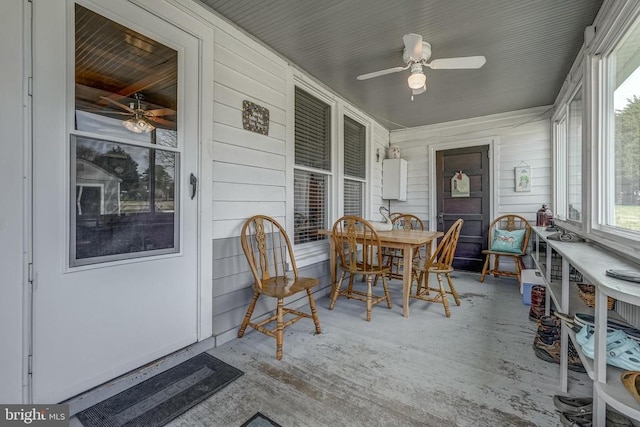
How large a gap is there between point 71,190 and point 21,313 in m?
0.61

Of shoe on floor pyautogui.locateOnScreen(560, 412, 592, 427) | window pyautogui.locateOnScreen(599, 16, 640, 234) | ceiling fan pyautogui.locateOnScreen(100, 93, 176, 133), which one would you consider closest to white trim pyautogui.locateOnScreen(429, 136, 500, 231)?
window pyautogui.locateOnScreen(599, 16, 640, 234)

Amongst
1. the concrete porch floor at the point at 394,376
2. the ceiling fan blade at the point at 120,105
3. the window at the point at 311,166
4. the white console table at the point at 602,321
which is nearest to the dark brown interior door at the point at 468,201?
the concrete porch floor at the point at 394,376

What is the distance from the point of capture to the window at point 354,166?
3.97 metres

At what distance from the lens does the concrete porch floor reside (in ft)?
4.65

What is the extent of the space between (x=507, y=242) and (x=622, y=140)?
2.54m

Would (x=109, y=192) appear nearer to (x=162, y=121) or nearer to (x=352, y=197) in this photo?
(x=162, y=121)

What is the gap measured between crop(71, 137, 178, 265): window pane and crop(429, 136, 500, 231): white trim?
162 inches

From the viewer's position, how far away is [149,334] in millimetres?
1749

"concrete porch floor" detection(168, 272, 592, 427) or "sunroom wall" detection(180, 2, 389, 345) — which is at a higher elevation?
"sunroom wall" detection(180, 2, 389, 345)

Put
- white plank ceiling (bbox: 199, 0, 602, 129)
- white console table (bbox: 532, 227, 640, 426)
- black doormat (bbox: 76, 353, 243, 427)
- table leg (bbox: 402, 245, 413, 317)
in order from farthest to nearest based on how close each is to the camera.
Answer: table leg (bbox: 402, 245, 413, 317)
white plank ceiling (bbox: 199, 0, 602, 129)
black doormat (bbox: 76, 353, 243, 427)
white console table (bbox: 532, 227, 640, 426)

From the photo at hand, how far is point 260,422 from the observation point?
4.49 feet

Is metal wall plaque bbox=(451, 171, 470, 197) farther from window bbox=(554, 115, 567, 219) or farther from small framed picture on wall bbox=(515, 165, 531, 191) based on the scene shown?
window bbox=(554, 115, 567, 219)

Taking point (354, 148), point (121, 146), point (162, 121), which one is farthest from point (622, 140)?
point (121, 146)

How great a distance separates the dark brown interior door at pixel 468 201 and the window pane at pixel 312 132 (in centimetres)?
231
